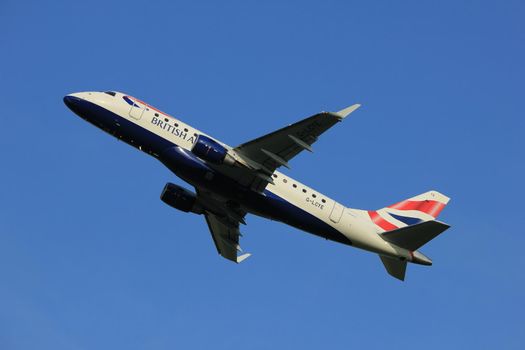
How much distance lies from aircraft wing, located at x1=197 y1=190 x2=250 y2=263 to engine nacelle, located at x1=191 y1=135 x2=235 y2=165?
19.9 ft

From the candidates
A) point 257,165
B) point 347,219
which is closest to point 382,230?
point 347,219

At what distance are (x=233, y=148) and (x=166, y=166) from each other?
449cm

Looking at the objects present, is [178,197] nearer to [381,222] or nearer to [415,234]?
[381,222]

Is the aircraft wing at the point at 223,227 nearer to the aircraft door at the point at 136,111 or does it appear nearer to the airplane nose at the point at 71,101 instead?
the aircraft door at the point at 136,111

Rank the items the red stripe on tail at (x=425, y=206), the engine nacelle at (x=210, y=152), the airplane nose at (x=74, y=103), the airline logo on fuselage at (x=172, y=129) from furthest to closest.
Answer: the red stripe on tail at (x=425, y=206) → the airplane nose at (x=74, y=103) → the airline logo on fuselage at (x=172, y=129) → the engine nacelle at (x=210, y=152)

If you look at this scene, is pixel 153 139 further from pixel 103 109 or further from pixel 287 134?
pixel 287 134

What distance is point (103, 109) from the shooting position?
49469mm

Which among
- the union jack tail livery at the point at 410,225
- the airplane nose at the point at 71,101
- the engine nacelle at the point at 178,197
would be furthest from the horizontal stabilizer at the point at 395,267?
the airplane nose at the point at 71,101

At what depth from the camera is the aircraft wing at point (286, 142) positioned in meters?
43.7

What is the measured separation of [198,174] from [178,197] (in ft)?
21.1

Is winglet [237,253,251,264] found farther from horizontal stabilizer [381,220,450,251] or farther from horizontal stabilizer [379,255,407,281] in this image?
horizontal stabilizer [381,220,450,251]

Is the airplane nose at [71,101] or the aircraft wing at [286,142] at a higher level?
the aircraft wing at [286,142]

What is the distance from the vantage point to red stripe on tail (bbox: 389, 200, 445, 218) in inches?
2105

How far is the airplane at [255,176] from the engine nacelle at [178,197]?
148 centimetres
